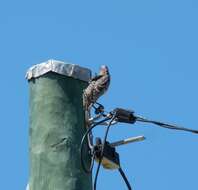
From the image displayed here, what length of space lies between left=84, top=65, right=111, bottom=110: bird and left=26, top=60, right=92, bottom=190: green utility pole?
107mm

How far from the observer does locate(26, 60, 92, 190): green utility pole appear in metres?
9.79

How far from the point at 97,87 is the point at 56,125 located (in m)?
0.52

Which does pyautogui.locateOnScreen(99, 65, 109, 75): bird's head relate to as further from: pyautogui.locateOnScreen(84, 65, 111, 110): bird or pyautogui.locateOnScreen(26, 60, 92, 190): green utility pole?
pyautogui.locateOnScreen(26, 60, 92, 190): green utility pole

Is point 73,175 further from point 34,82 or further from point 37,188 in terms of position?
point 34,82

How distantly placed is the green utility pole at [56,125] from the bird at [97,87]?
107mm

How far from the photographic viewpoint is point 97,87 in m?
10.2

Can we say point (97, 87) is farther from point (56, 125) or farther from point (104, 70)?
point (56, 125)

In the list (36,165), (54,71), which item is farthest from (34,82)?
(36,165)

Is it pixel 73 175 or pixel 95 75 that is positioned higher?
Result: pixel 95 75

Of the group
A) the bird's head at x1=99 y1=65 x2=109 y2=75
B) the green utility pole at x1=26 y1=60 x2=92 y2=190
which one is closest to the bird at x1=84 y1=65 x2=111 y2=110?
the bird's head at x1=99 y1=65 x2=109 y2=75

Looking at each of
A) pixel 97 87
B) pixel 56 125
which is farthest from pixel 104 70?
pixel 56 125

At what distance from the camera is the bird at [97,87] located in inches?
398

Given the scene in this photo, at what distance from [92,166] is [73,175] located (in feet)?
0.63

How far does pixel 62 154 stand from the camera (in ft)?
32.3
